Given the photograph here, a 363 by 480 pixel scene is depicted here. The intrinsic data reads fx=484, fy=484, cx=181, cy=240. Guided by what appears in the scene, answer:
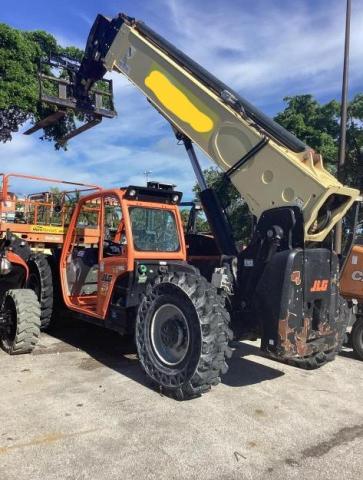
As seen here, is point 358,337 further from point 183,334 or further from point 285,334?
point 183,334

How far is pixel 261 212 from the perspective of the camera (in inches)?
225

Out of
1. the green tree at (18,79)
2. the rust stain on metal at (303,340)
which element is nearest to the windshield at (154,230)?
the rust stain on metal at (303,340)

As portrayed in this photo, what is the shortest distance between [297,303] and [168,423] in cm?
183

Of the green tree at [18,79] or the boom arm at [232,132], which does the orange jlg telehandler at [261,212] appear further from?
the green tree at [18,79]

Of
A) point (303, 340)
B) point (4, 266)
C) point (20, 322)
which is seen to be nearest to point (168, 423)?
point (303, 340)

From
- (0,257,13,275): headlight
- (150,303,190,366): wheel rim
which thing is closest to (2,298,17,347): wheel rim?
(0,257,13,275): headlight

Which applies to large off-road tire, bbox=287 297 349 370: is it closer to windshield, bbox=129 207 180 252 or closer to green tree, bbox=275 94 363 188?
windshield, bbox=129 207 180 252

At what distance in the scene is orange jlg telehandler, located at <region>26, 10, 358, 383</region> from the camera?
5230 mm

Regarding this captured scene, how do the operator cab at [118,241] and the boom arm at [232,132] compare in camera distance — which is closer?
the boom arm at [232,132]

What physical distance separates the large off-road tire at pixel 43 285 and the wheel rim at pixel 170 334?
105 inches

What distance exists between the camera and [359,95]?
19.4 meters

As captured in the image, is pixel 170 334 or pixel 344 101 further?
pixel 344 101

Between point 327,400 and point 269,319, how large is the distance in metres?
1.37

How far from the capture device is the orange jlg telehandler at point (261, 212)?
206 inches
